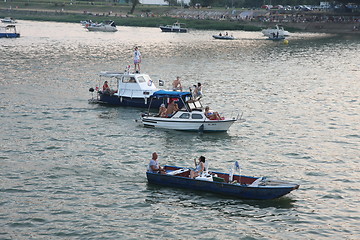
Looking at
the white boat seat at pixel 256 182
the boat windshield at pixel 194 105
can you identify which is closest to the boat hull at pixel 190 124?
the boat windshield at pixel 194 105

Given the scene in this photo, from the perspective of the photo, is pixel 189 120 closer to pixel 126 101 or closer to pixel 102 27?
pixel 126 101

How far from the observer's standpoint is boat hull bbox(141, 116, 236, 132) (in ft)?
142

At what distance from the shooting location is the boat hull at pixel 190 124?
4322cm

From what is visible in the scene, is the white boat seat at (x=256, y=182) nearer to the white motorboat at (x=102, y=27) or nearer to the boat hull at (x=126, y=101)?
the boat hull at (x=126, y=101)

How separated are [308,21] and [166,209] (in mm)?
159296

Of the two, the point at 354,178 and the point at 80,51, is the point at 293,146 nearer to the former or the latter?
the point at 354,178

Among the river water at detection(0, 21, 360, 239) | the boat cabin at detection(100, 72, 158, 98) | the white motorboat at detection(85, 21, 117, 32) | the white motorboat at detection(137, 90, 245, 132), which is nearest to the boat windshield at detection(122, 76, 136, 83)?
the boat cabin at detection(100, 72, 158, 98)

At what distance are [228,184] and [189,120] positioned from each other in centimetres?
1451

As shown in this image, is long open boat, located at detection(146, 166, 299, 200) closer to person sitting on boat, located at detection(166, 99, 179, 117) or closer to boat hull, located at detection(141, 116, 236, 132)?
boat hull, located at detection(141, 116, 236, 132)

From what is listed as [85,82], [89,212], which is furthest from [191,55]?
[89,212]

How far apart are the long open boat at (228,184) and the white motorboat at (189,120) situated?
38.3 ft

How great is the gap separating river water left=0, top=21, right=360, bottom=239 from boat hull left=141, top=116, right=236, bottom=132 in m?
0.64

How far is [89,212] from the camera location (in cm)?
2825

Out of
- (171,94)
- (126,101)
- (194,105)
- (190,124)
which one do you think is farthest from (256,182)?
(126,101)
